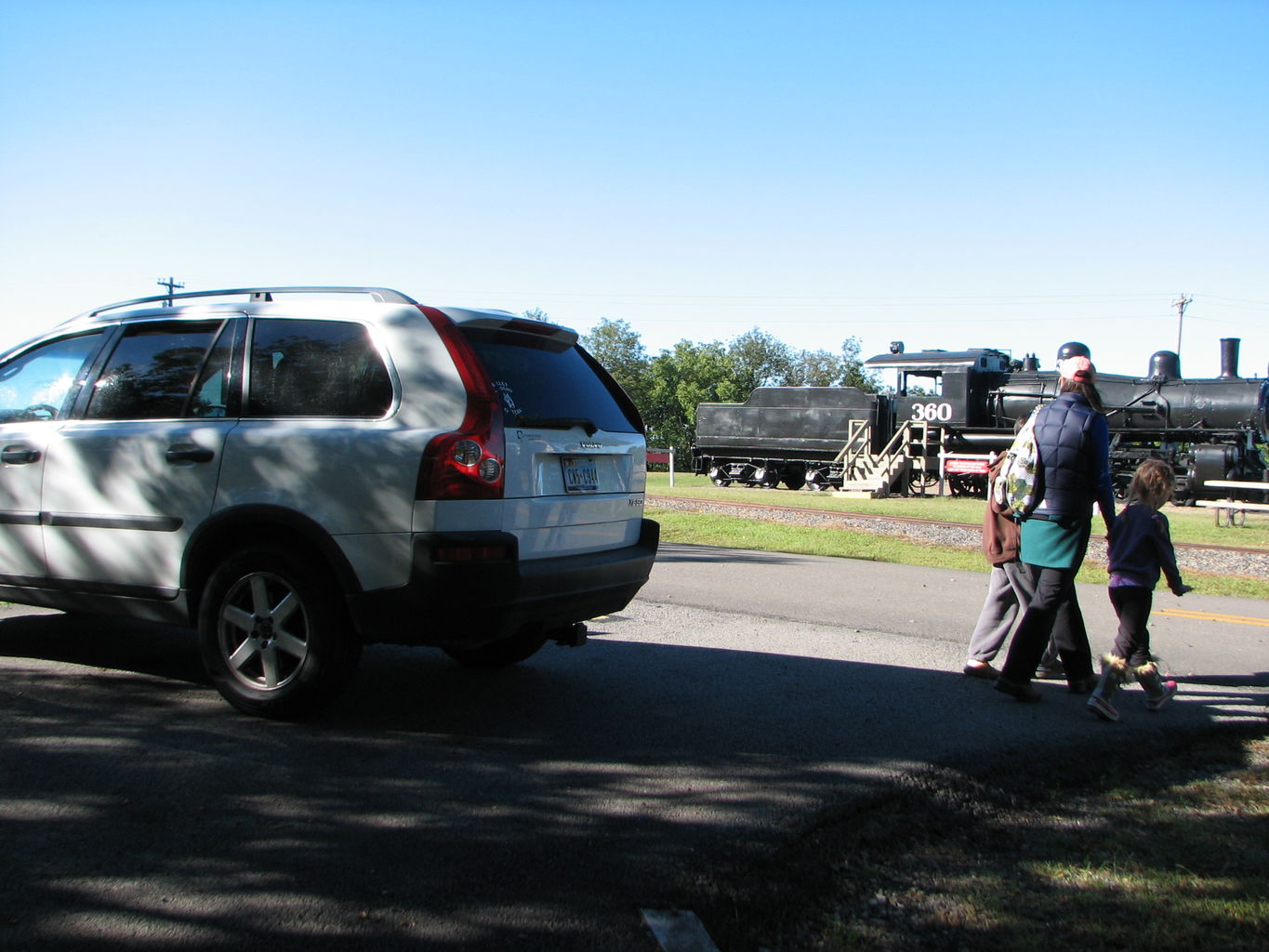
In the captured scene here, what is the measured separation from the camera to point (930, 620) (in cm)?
797

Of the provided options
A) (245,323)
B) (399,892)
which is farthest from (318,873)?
(245,323)

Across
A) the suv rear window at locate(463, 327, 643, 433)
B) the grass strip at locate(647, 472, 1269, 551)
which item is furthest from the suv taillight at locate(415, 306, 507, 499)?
the grass strip at locate(647, 472, 1269, 551)

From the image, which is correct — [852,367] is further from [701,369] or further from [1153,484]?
[1153,484]

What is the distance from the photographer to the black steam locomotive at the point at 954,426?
2417cm

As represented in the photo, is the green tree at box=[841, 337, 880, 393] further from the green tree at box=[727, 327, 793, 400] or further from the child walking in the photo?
the child walking

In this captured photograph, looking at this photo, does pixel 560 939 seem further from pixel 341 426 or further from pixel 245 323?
pixel 245 323

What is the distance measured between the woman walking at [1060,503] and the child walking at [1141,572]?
197 millimetres

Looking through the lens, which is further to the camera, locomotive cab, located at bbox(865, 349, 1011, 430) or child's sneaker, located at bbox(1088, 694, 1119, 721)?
locomotive cab, located at bbox(865, 349, 1011, 430)

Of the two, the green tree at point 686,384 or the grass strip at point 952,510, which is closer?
the grass strip at point 952,510

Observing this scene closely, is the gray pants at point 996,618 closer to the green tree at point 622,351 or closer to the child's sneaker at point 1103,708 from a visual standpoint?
the child's sneaker at point 1103,708

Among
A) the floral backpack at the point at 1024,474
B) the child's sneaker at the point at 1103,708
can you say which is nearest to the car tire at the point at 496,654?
the floral backpack at the point at 1024,474

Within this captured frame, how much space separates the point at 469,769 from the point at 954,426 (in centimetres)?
2586

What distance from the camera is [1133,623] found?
5.42 m

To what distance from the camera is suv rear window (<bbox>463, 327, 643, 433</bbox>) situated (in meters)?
4.53
